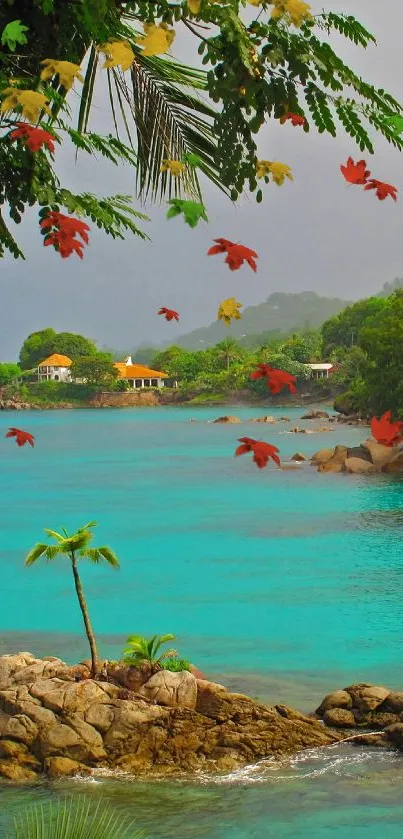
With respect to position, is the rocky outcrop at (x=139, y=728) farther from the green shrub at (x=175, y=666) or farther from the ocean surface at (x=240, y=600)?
the green shrub at (x=175, y=666)

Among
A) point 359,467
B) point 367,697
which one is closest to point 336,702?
point 367,697

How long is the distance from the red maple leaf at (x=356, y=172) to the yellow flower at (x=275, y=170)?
20cm

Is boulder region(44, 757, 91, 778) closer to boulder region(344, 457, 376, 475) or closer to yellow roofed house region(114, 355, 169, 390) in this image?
boulder region(344, 457, 376, 475)

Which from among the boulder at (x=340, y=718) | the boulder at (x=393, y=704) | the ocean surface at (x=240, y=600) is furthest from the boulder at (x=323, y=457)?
the boulder at (x=393, y=704)

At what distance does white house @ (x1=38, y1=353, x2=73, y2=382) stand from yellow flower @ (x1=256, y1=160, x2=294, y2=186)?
363 ft

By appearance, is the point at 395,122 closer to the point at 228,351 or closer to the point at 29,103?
the point at 29,103

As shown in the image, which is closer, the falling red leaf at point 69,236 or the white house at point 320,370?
the falling red leaf at point 69,236

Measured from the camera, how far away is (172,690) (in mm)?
10727

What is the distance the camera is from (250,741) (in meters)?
10.5

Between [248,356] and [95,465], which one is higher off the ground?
[248,356]

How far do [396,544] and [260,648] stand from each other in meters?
9.94

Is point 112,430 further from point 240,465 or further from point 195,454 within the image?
point 240,465

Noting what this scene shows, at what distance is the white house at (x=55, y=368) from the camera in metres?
117

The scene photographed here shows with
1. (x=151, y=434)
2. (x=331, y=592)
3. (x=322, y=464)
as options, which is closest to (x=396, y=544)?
(x=331, y=592)
